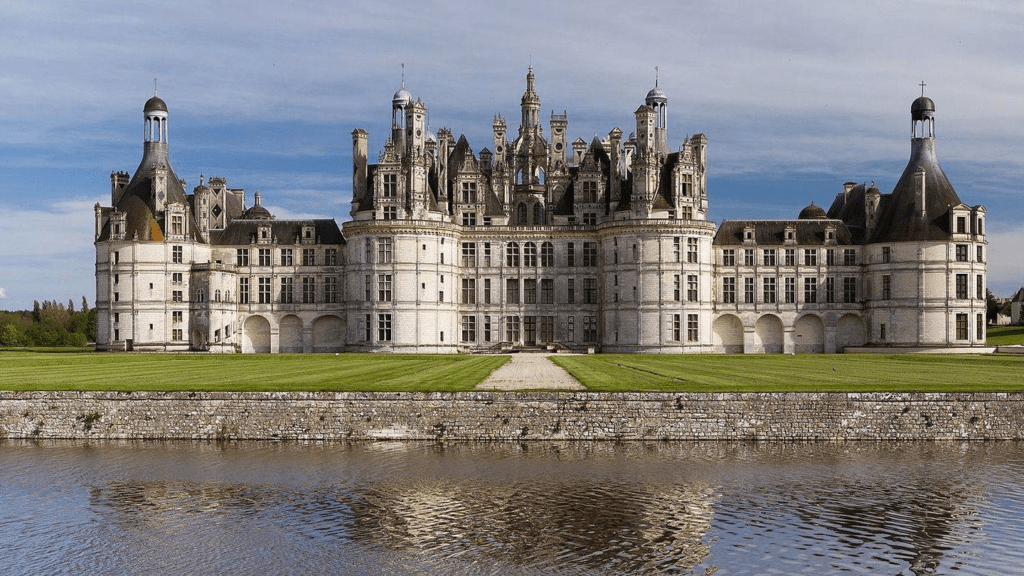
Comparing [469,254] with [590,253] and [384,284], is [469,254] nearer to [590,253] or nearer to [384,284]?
[384,284]

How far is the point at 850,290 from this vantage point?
266 ft

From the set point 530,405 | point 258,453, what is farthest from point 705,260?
point 258,453

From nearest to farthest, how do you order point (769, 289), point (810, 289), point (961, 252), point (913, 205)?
1. point (961, 252)
2. point (913, 205)
3. point (810, 289)
4. point (769, 289)

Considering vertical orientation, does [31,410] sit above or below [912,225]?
below

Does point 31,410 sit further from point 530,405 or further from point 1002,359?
point 1002,359

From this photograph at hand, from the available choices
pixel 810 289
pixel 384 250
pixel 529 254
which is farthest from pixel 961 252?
pixel 384 250

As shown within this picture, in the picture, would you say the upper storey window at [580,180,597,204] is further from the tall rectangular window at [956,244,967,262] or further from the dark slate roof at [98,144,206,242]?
the dark slate roof at [98,144,206,242]

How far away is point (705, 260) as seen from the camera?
7831 cm

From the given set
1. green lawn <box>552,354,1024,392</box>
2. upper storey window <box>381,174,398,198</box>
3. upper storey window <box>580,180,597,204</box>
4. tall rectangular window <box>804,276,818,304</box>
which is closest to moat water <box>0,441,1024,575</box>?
green lawn <box>552,354,1024,392</box>

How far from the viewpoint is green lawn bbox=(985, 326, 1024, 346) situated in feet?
309

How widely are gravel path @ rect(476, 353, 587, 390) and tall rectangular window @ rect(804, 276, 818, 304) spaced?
33.8 m

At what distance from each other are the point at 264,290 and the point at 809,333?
1684 inches

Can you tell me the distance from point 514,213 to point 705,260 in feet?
51.2

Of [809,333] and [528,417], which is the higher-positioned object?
[809,333]
